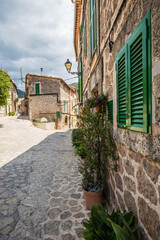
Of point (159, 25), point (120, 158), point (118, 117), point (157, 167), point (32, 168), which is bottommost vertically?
point (32, 168)

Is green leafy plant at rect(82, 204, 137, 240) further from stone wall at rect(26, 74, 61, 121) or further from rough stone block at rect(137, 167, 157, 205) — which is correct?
stone wall at rect(26, 74, 61, 121)

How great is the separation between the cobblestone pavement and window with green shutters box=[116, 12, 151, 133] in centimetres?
207

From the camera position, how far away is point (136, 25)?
145 cm

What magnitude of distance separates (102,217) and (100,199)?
937 millimetres

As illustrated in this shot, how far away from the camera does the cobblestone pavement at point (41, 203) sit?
2.18 metres

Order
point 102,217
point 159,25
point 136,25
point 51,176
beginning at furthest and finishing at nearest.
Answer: point 51,176 < point 102,217 < point 136,25 < point 159,25

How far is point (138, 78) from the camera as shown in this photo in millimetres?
1419

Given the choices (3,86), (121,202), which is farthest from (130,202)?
(3,86)

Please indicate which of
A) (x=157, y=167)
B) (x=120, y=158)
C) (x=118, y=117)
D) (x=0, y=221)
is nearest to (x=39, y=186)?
(x=0, y=221)

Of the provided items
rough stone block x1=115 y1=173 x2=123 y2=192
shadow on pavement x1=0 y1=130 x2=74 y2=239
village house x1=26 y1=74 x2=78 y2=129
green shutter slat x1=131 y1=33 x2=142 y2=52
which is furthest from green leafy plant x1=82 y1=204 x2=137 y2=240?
village house x1=26 y1=74 x2=78 y2=129

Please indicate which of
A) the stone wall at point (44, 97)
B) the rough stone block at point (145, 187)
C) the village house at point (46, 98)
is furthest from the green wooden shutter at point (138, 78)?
the stone wall at point (44, 97)

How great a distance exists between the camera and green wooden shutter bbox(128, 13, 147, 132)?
1.24 metres

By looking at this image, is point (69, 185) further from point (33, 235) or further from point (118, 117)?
point (118, 117)

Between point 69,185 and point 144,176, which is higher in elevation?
point 144,176
